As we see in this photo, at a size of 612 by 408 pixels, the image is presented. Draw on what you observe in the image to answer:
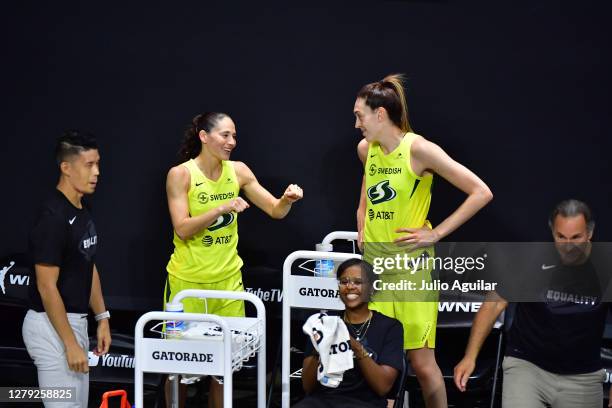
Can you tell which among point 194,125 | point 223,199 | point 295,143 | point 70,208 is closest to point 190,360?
point 70,208

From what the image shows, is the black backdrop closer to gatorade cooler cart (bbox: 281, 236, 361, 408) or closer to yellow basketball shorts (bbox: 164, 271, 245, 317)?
yellow basketball shorts (bbox: 164, 271, 245, 317)

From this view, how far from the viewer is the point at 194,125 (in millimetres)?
4754

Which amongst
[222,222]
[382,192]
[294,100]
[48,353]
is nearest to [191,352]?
[48,353]

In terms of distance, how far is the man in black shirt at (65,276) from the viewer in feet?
12.1

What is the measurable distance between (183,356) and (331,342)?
586 mm

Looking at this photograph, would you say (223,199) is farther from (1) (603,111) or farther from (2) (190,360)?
(1) (603,111)

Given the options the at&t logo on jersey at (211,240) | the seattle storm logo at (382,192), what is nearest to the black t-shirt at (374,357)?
the seattle storm logo at (382,192)

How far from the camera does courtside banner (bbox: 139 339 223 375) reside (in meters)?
3.87

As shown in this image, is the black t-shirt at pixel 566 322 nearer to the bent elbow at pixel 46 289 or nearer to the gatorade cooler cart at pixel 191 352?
the gatorade cooler cart at pixel 191 352

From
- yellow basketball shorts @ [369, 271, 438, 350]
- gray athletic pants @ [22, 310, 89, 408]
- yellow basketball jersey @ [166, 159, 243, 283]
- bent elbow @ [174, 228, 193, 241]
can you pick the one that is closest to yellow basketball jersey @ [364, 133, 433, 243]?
yellow basketball shorts @ [369, 271, 438, 350]

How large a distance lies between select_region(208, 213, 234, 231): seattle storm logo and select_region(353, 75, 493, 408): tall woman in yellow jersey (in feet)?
2.32

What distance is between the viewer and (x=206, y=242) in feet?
15.2

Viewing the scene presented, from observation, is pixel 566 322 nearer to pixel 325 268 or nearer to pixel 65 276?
pixel 325 268

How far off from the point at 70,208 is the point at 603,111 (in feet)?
9.27
